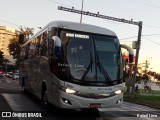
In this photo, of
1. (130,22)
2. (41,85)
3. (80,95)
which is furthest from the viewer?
(130,22)

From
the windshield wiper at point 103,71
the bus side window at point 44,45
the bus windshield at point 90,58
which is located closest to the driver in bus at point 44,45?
the bus side window at point 44,45

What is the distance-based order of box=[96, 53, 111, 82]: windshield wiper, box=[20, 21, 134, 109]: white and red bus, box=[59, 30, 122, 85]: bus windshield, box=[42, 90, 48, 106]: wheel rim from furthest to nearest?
box=[42, 90, 48, 106]: wheel rim
box=[96, 53, 111, 82]: windshield wiper
box=[59, 30, 122, 85]: bus windshield
box=[20, 21, 134, 109]: white and red bus

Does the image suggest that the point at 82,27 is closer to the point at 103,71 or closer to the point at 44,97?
the point at 103,71

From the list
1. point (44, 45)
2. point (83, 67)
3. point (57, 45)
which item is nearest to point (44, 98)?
point (44, 45)

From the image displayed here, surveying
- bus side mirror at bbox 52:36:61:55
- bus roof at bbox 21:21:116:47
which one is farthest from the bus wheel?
bus side mirror at bbox 52:36:61:55

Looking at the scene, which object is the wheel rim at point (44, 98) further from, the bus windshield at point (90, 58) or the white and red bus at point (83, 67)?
the bus windshield at point (90, 58)

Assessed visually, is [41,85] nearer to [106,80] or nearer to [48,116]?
[48,116]

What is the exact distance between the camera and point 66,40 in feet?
39.8

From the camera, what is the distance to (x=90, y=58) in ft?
39.0

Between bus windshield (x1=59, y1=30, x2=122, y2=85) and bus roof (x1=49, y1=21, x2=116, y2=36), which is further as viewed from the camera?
bus roof (x1=49, y1=21, x2=116, y2=36)

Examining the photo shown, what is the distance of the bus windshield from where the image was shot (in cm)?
1160

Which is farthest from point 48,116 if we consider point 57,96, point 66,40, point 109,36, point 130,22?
point 130,22

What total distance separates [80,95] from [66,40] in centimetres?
210

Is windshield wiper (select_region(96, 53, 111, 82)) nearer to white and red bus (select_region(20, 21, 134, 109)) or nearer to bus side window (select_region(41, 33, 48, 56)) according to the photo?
white and red bus (select_region(20, 21, 134, 109))
